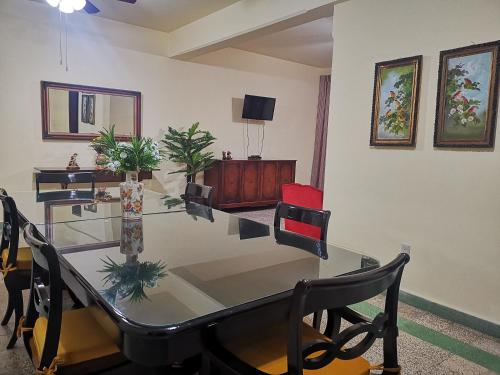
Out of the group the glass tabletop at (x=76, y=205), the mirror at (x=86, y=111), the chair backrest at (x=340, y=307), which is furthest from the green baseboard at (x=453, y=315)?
the mirror at (x=86, y=111)

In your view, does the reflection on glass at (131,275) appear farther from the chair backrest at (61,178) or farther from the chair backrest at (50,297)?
the chair backrest at (61,178)

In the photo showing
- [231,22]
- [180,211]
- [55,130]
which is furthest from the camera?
[55,130]

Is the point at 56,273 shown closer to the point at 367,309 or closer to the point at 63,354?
the point at 63,354

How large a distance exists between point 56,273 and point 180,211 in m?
1.36

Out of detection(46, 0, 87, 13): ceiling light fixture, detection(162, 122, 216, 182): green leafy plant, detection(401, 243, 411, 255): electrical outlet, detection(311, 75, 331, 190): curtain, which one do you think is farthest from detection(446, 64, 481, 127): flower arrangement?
detection(311, 75, 331, 190): curtain

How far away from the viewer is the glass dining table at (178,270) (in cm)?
96

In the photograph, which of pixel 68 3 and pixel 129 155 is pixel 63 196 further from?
pixel 68 3

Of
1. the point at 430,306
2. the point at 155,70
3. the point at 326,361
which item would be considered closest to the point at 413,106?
the point at 430,306

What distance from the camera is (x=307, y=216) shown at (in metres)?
1.99

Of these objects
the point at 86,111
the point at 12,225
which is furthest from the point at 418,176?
the point at 86,111

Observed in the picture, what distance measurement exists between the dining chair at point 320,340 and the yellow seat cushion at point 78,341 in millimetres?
363

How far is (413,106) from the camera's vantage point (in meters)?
2.68

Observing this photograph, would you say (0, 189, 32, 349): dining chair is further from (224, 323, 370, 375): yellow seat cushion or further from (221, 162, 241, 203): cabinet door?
(221, 162, 241, 203): cabinet door

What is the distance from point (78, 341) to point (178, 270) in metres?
0.41
